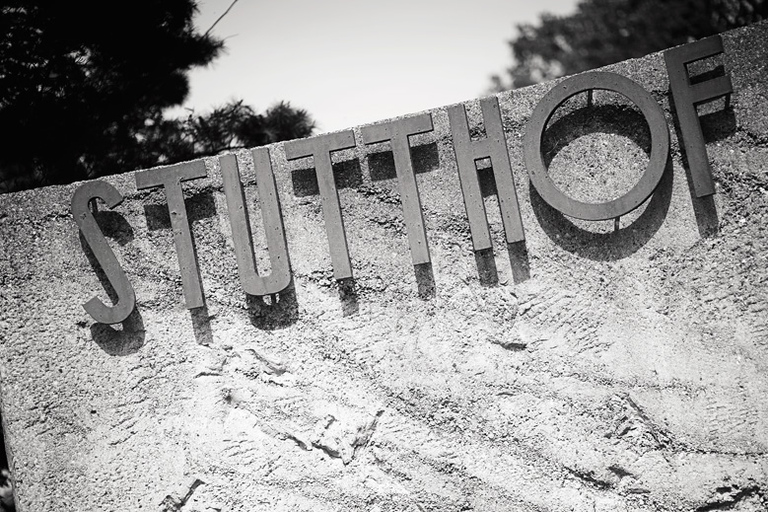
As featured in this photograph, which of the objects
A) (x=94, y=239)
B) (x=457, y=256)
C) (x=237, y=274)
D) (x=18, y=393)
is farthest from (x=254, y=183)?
(x=18, y=393)

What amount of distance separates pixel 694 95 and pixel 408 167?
928 millimetres

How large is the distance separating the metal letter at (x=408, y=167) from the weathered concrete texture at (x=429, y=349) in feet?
0.19

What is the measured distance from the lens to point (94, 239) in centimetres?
232

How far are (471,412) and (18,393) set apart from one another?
5.19ft

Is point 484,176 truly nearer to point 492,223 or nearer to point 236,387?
point 492,223

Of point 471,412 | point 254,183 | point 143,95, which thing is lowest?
point 471,412

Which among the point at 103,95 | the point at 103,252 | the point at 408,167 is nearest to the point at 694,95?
the point at 408,167

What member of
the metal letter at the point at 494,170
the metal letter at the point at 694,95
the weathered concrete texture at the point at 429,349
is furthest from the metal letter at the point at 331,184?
the metal letter at the point at 694,95

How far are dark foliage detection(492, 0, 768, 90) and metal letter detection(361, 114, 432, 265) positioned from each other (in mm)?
4380

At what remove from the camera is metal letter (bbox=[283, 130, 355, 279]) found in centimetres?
222

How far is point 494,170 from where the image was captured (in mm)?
2170

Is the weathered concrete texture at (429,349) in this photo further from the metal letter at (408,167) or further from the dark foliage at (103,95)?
the dark foliage at (103,95)

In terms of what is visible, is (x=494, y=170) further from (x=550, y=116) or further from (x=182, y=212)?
(x=182, y=212)

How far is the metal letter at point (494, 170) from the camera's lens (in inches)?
84.2
